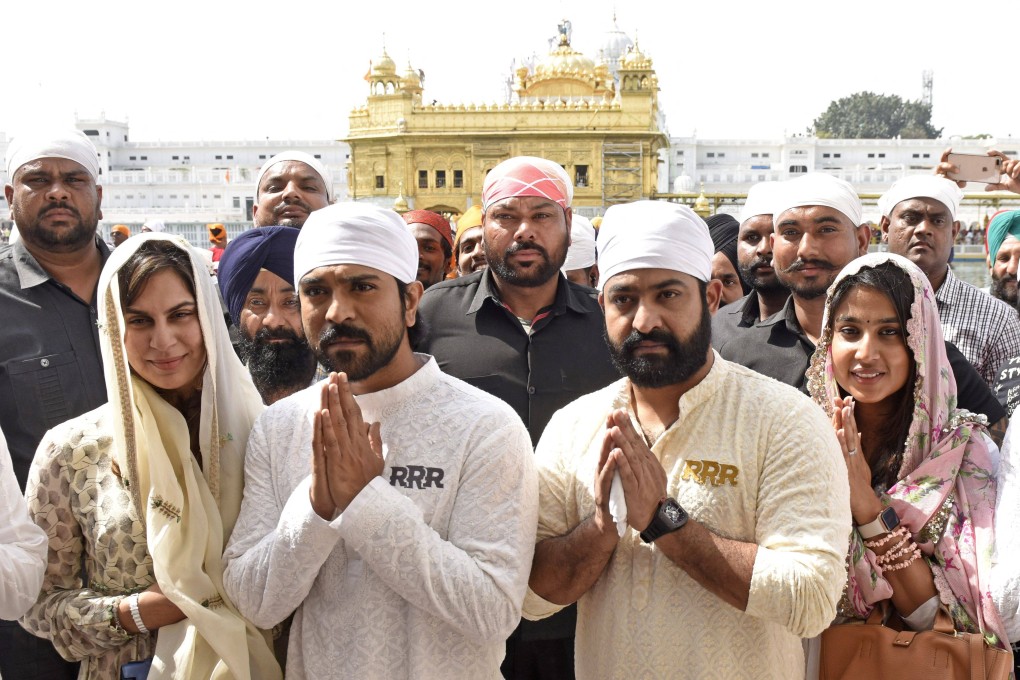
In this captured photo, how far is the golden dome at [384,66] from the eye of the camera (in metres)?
37.1

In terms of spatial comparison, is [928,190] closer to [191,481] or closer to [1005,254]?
[1005,254]

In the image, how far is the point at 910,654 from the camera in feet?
8.14

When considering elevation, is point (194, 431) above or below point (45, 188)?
below

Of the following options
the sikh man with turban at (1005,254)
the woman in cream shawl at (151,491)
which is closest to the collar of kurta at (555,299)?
the woman in cream shawl at (151,491)

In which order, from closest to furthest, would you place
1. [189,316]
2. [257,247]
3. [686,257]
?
1. [686,257]
2. [189,316]
3. [257,247]

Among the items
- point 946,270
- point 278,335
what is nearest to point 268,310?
point 278,335

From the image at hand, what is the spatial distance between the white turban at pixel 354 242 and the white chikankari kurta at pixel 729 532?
2.13 feet

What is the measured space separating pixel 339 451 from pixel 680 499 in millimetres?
787

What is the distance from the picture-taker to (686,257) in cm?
240

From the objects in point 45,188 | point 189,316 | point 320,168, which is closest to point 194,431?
point 189,316

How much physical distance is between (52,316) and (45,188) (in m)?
0.54

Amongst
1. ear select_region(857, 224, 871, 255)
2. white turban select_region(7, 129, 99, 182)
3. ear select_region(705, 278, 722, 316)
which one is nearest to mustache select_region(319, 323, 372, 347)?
ear select_region(705, 278, 722, 316)

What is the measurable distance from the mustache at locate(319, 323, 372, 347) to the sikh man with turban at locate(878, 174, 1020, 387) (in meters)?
2.99

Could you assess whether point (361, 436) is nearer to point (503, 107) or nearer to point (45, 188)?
point (45, 188)
